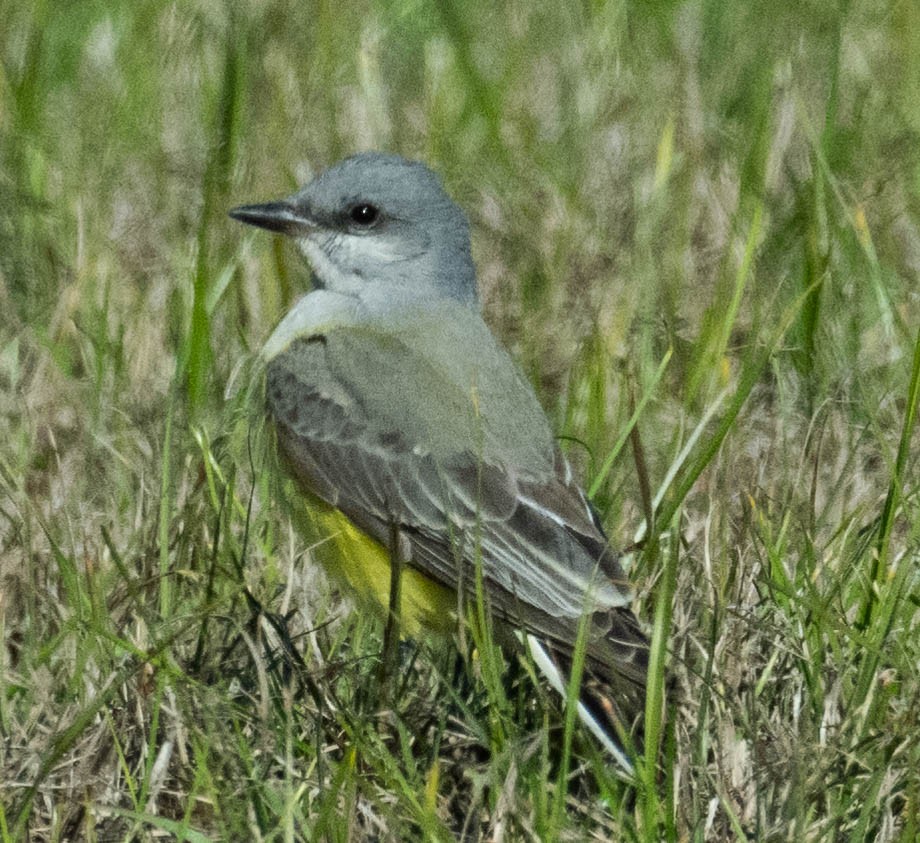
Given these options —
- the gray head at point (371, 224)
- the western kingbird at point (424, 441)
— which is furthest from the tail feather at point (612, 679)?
the gray head at point (371, 224)

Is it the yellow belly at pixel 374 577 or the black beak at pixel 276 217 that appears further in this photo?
the black beak at pixel 276 217

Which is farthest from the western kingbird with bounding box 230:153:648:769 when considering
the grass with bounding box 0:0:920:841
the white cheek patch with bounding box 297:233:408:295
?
the grass with bounding box 0:0:920:841

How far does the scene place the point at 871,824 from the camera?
3797mm

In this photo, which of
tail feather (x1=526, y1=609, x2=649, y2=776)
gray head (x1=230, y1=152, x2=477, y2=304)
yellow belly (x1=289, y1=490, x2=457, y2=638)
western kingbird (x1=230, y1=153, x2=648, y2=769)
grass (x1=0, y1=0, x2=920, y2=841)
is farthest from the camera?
gray head (x1=230, y1=152, x2=477, y2=304)

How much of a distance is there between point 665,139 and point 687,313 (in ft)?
2.09

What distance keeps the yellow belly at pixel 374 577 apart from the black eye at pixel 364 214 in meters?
0.95

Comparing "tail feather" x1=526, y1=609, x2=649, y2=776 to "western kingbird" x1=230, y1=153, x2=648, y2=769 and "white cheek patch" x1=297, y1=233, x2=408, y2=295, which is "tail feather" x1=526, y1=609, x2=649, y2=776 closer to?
"western kingbird" x1=230, y1=153, x2=648, y2=769

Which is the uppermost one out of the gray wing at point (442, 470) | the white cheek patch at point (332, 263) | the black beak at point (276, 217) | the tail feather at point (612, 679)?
the black beak at point (276, 217)

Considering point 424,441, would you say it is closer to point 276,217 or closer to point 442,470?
point 442,470

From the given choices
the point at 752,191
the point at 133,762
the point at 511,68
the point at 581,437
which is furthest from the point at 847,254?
the point at 133,762

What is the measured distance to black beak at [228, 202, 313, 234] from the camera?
18.1 feet

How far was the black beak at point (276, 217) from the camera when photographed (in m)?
5.52

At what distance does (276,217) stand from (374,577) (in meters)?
1.24

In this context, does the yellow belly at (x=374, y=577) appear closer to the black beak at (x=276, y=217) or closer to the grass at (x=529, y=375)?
the grass at (x=529, y=375)
